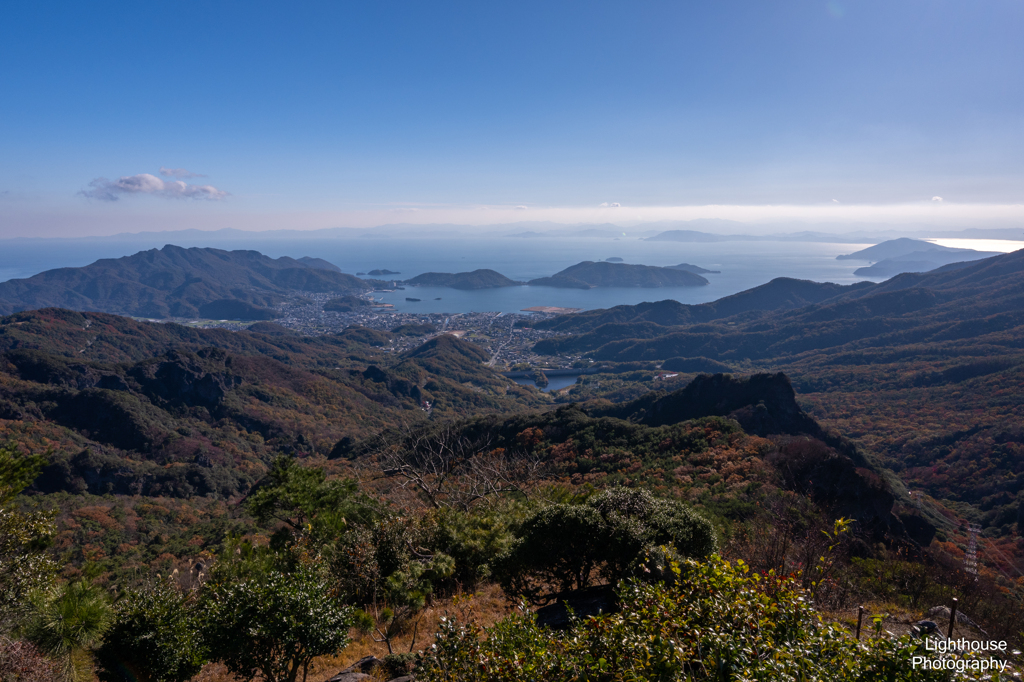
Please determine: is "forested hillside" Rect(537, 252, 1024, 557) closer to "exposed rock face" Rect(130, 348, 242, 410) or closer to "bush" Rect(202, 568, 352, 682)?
"bush" Rect(202, 568, 352, 682)

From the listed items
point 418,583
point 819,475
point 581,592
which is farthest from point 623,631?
point 819,475

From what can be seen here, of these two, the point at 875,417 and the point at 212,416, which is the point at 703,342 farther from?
the point at 212,416

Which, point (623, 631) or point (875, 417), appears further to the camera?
point (875, 417)

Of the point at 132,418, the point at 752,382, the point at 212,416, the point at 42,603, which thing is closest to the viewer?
the point at 42,603

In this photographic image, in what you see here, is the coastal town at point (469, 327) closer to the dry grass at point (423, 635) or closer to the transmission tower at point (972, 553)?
the transmission tower at point (972, 553)

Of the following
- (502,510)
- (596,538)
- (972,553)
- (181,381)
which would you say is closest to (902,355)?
(972,553)
